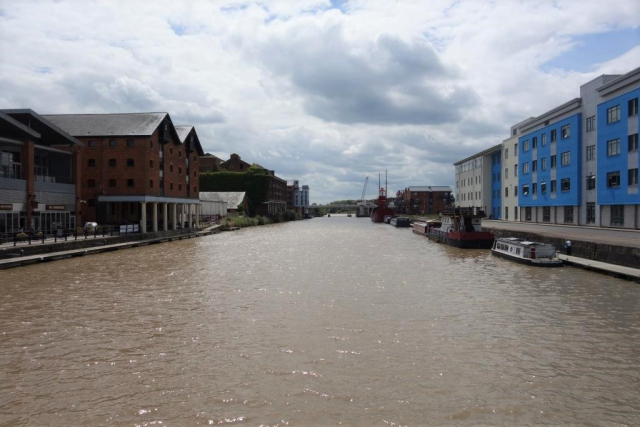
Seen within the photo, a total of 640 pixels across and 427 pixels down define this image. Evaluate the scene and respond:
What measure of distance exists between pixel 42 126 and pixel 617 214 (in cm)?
5535

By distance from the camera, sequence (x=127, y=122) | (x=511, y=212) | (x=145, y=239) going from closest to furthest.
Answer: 1. (x=145, y=239)
2. (x=127, y=122)
3. (x=511, y=212)

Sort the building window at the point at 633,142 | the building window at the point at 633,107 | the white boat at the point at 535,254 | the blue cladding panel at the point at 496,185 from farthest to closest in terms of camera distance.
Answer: the blue cladding panel at the point at 496,185 < the building window at the point at 633,142 < the building window at the point at 633,107 < the white boat at the point at 535,254

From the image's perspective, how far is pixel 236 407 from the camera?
352 inches

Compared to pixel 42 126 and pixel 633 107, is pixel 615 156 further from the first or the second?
pixel 42 126

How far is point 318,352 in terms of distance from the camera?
1226 centimetres

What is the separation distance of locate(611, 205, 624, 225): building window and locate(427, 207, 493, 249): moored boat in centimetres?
1383

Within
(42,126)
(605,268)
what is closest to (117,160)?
(42,126)

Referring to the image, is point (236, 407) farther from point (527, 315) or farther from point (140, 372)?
point (527, 315)

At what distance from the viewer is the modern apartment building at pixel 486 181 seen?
88.2 metres

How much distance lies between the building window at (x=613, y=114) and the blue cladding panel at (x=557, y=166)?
22.7 ft

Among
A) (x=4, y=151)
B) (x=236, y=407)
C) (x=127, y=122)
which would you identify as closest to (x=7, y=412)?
(x=236, y=407)

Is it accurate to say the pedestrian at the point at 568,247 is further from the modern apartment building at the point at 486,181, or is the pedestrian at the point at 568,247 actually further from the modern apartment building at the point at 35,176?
the modern apartment building at the point at 486,181

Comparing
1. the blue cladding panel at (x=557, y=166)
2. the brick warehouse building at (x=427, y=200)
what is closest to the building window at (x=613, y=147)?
the blue cladding panel at (x=557, y=166)

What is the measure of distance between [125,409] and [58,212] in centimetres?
3983
